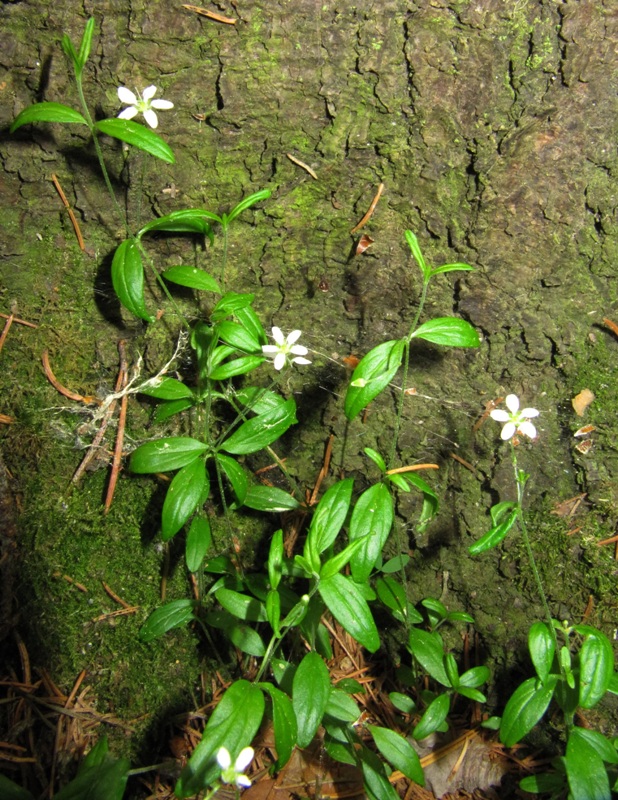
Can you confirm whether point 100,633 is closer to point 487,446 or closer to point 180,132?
point 487,446

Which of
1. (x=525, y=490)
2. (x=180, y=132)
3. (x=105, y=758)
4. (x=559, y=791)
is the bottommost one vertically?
(x=559, y=791)

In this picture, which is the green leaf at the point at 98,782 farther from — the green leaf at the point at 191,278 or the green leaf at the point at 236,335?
the green leaf at the point at 191,278

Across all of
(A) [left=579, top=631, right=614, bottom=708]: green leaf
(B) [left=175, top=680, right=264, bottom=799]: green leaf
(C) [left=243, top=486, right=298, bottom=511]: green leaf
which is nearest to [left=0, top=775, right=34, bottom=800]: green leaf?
(B) [left=175, top=680, right=264, bottom=799]: green leaf

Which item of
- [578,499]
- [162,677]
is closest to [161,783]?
[162,677]

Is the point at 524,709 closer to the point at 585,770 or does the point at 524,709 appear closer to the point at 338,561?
the point at 585,770

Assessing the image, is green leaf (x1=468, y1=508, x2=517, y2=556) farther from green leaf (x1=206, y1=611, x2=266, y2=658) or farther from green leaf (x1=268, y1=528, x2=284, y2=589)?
green leaf (x1=206, y1=611, x2=266, y2=658)

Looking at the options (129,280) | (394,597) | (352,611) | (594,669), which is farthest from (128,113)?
(594,669)
